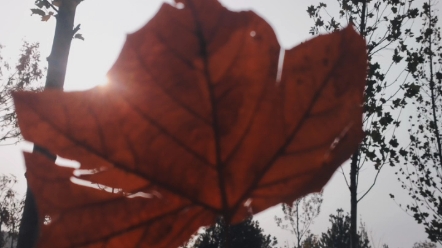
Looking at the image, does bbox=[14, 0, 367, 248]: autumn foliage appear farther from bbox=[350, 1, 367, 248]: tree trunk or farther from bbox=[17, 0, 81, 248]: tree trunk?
bbox=[350, 1, 367, 248]: tree trunk

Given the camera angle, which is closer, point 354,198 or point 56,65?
point 56,65

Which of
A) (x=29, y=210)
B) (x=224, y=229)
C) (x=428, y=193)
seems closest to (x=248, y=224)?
(x=428, y=193)

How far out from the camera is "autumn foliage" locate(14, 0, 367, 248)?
0.32 metres

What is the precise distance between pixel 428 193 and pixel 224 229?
360 inches

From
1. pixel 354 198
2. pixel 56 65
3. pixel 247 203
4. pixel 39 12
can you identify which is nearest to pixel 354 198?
pixel 354 198

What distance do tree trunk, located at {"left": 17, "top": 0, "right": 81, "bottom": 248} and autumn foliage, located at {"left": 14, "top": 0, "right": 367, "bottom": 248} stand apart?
2.54m

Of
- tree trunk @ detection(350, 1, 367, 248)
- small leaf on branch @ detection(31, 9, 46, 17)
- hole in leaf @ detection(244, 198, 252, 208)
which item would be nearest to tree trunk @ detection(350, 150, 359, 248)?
tree trunk @ detection(350, 1, 367, 248)

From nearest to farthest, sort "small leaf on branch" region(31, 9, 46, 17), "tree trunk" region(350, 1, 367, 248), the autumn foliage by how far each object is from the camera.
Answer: the autumn foliage
"small leaf on branch" region(31, 9, 46, 17)
"tree trunk" region(350, 1, 367, 248)

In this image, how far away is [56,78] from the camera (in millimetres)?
3045

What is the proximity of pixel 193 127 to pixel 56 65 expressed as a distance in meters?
3.09

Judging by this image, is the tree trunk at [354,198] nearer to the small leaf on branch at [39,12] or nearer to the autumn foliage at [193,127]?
the small leaf on branch at [39,12]

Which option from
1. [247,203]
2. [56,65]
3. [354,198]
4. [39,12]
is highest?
[39,12]

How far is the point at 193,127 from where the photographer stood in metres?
0.34

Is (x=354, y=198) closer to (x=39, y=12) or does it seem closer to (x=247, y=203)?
(x=39, y=12)
